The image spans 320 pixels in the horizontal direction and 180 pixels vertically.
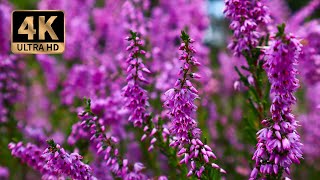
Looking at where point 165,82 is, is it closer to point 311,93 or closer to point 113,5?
point 113,5

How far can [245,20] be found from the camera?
355cm

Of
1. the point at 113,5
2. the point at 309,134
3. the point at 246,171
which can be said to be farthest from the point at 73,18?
the point at 309,134

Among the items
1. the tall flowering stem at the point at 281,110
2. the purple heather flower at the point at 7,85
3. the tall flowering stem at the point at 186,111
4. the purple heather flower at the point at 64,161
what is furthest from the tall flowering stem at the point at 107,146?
the purple heather flower at the point at 7,85

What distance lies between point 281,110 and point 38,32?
8.27 ft

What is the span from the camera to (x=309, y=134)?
6688 mm

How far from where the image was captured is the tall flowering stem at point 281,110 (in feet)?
8.54

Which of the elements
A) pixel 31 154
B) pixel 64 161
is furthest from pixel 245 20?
pixel 31 154

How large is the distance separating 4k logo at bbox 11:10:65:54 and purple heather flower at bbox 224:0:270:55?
64.1 inches

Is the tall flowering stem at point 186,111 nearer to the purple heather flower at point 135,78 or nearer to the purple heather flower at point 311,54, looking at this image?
the purple heather flower at point 135,78

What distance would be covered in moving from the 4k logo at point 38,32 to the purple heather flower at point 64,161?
63.9 inches

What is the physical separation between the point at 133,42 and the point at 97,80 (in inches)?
76.0

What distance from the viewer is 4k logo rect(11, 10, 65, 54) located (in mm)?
4418

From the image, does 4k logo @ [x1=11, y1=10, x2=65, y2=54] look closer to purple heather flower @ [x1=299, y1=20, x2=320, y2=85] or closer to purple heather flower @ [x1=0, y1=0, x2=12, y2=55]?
purple heather flower @ [x1=0, y1=0, x2=12, y2=55]

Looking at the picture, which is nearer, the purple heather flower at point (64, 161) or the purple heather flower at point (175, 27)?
the purple heather flower at point (64, 161)
